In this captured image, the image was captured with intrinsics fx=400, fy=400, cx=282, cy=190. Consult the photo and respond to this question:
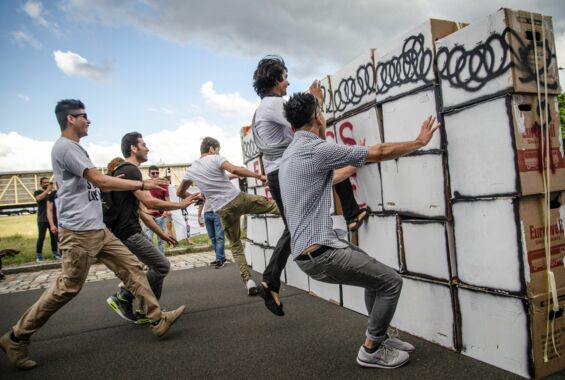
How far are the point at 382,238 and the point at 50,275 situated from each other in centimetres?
733

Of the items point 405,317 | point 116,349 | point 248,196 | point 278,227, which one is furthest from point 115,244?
point 405,317

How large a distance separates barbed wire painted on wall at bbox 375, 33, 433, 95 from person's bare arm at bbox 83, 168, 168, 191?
2070 mm

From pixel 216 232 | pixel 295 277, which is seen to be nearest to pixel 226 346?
pixel 295 277

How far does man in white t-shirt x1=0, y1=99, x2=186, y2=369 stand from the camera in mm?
3324

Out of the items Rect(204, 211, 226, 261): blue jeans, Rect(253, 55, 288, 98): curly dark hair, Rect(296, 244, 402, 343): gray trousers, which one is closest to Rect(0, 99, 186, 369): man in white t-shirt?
Rect(253, 55, 288, 98): curly dark hair

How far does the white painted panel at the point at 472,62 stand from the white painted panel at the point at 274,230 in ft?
10.1

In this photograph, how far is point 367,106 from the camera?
11.9ft

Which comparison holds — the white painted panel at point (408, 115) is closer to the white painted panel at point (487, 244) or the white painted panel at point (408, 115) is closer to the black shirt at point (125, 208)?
the white painted panel at point (487, 244)

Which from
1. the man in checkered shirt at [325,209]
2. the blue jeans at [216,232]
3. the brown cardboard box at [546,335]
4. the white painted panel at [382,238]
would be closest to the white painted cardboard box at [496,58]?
the man in checkered shirt at [325,209]

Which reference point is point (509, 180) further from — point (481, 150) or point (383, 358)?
point (383, 358)

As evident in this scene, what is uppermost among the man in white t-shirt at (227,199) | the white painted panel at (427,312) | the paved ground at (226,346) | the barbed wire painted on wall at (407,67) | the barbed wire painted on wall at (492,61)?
the barbed wire painted on wall at (407,67)

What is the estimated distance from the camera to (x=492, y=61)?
2500 mm

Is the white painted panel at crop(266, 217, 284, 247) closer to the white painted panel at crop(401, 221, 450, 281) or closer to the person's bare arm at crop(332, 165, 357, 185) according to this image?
the person's bare arm at crop(332, 165, 357, 185)

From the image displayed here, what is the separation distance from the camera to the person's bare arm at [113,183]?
331 centimetres
